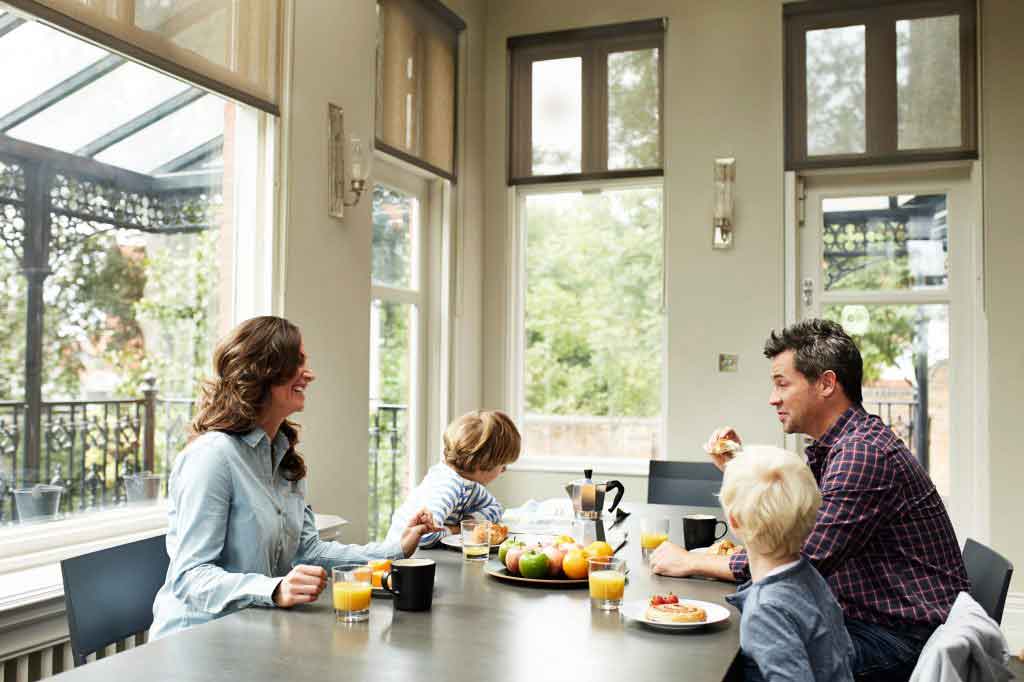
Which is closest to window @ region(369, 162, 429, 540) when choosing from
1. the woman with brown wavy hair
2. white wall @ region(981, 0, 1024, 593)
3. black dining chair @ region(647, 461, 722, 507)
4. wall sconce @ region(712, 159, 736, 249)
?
black dining chair @ region(647, 461, 722, 507)

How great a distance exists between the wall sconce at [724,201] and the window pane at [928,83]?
0.83m

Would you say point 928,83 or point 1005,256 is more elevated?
point 928,83

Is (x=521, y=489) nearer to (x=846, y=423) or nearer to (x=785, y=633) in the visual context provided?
(x=846, y=423)

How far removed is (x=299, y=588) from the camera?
67.4 inches

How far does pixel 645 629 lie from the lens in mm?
1646

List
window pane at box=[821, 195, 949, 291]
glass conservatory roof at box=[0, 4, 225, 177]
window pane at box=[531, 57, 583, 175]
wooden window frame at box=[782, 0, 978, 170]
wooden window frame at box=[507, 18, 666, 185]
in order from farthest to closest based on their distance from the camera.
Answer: window pane at box=[531, 57, 583, 175] < wooden window frame at box=[507, 18, 666, 185] < window pane at box=[821, 195, 949, 291] < wooden window frame at box=[782, 0, 978, 170] < glass conservatory roof at box=[0, 4, 225, 177]

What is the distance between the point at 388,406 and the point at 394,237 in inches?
33.0

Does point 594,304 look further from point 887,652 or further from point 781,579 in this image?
point 781,579

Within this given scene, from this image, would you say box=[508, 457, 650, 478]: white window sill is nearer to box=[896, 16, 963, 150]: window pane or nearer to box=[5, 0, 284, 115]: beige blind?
box=[896, 16, 963, 150]: window pane

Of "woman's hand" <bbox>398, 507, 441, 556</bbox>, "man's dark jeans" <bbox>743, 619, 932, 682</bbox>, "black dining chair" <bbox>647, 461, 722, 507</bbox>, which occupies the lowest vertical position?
"man's dark jeans" <bbox>743, 619, 932, 682</bbox>

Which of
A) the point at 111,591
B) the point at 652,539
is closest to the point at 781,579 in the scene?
the point at 652,539

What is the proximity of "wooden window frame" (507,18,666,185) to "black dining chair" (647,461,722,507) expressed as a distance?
1.75 meters

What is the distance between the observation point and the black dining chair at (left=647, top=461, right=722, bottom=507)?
12.3ft

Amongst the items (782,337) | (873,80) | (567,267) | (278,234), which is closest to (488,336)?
(567,267)
